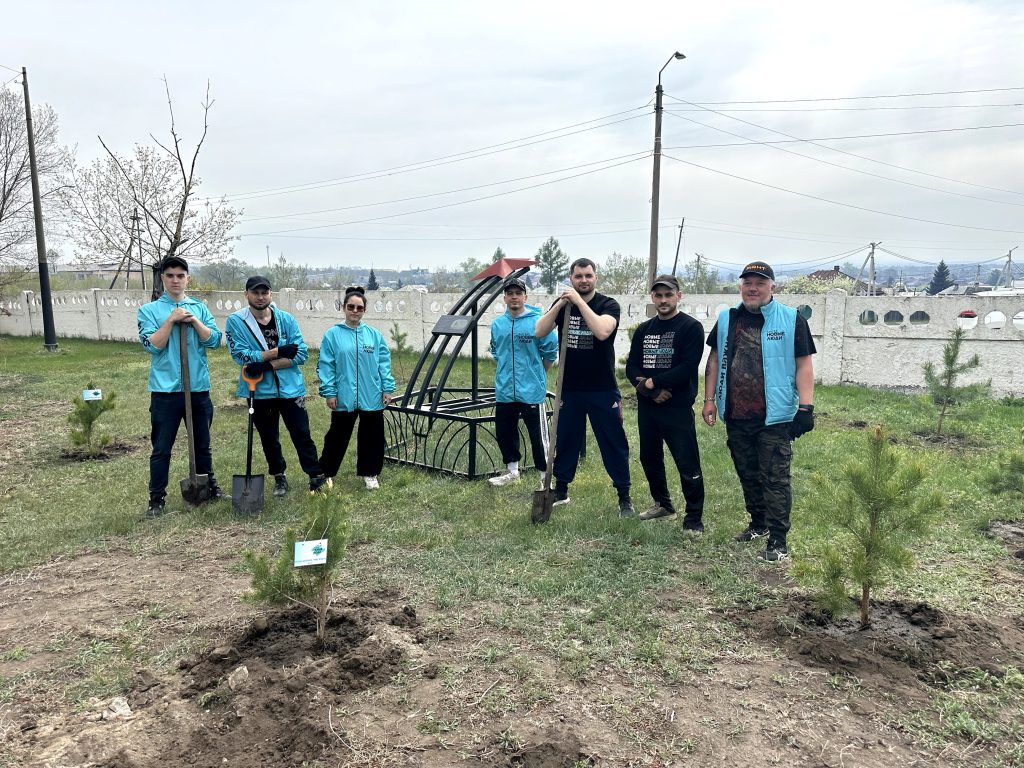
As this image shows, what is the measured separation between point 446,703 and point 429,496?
2.86 meters

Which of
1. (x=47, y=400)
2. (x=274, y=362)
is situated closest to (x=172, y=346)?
(x=274, y=362)

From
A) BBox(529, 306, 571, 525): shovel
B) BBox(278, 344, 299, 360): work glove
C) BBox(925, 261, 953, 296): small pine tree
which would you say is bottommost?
BBox(529, 306, 571, 525): shovel

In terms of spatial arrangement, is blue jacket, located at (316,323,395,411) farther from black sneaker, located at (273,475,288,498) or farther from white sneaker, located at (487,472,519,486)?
white sneaker, located at (487,472,519,486)

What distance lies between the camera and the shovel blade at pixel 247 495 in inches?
206

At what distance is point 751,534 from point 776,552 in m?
0.36

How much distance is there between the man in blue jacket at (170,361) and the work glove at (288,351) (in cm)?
45

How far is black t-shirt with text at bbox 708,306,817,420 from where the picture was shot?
4176 mm

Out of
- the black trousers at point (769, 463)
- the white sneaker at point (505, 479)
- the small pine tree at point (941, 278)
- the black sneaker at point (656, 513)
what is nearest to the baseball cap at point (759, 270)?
the black trousers at point (769, 463)

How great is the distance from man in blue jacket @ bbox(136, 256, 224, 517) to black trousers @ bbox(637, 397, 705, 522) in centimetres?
309

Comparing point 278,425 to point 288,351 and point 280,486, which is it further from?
point 288,351

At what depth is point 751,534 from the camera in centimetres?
453

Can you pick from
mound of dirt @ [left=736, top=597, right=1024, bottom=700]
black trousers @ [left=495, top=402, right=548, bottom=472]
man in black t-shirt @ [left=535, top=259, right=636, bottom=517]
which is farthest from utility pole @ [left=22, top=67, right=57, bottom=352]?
mound of dirt @ [left=736, top=597, right=1024, bottom=700]

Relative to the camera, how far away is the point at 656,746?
2.54m

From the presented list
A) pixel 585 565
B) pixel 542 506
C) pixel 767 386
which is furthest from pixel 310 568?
pixel 767 386
